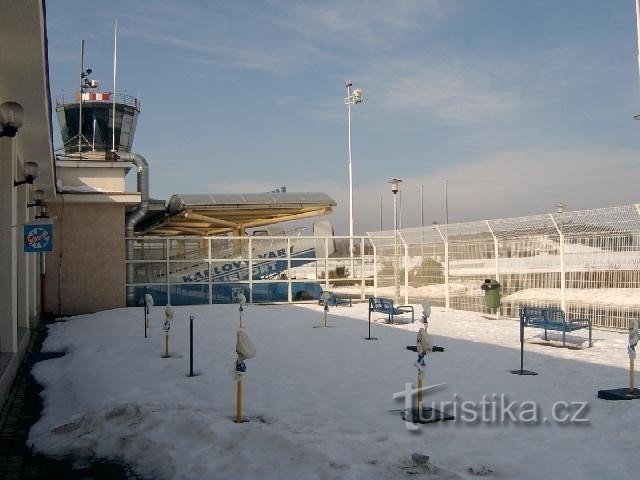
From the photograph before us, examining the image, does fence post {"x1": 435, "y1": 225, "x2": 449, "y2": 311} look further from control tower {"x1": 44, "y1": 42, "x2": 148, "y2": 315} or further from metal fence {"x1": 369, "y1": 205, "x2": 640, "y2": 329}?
control tower {"x1": 44, "y1": 42, "x2": 148, "y2": 315}

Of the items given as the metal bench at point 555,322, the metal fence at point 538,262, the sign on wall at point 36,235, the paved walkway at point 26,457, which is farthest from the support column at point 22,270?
the metal fence at point 538,262

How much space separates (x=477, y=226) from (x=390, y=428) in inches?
440

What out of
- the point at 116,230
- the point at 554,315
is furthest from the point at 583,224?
the point at 116,230

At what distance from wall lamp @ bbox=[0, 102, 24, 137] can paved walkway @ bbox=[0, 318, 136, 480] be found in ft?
10.8

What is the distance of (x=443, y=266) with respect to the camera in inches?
741

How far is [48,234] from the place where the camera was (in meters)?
8.67

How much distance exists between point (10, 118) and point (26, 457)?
410cm

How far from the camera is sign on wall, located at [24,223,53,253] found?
8.58 metres

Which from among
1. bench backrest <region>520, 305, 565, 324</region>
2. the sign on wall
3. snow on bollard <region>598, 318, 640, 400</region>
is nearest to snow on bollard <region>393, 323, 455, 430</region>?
snow on bollard <region>598, 318, 640, 400</region>

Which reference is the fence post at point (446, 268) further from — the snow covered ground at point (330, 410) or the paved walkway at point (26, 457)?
the paved walkway at point (26, 457)

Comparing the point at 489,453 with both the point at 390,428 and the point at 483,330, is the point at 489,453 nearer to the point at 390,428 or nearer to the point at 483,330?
the point at 390,428

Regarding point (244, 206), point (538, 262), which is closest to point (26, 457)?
point (538, 262)

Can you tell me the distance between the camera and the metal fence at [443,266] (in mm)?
12969

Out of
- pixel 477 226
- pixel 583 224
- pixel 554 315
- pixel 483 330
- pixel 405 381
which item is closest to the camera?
pixel 405 381
